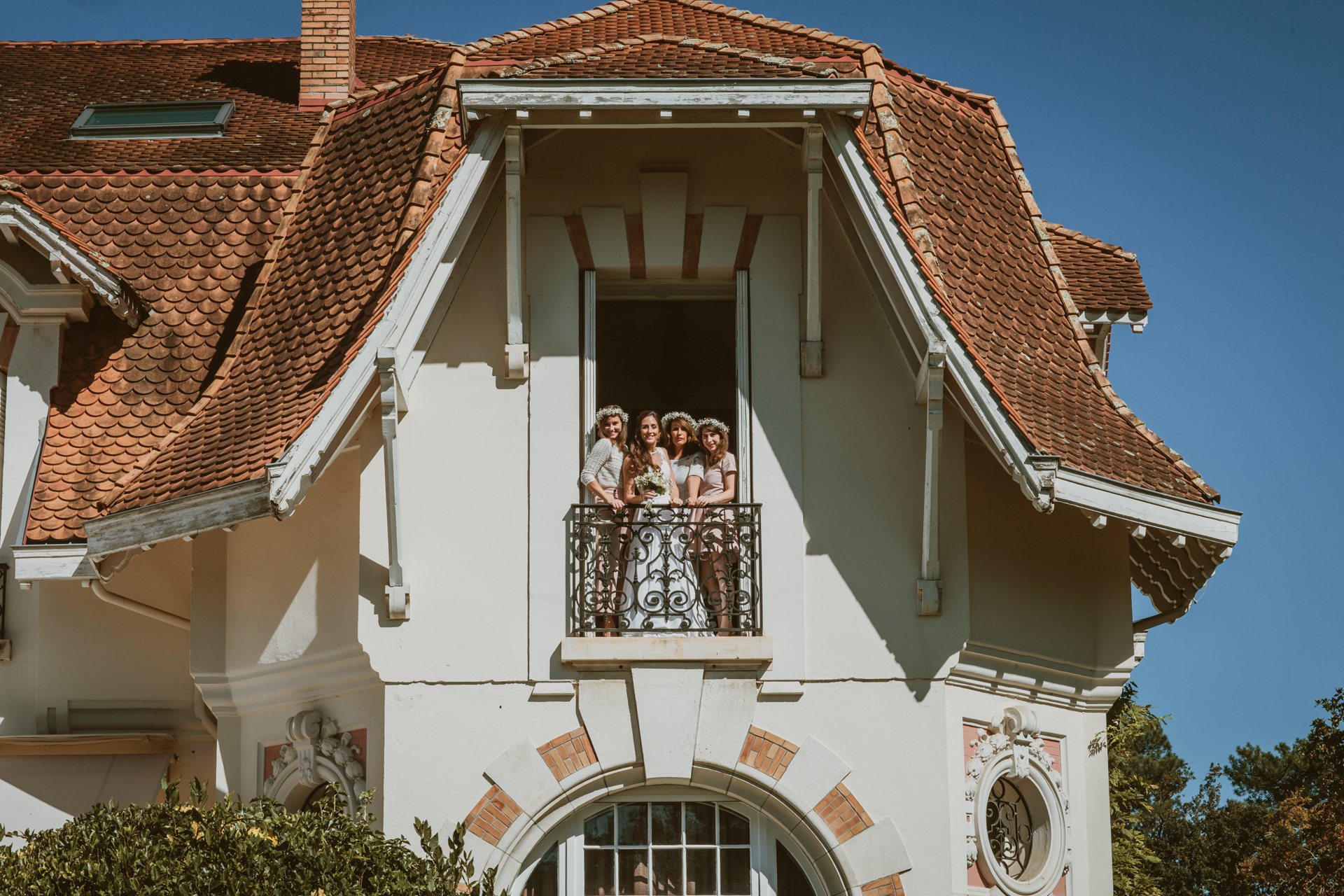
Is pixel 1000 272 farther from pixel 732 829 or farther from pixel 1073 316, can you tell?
pixel 732 829

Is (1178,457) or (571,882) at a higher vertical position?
(1178,457)

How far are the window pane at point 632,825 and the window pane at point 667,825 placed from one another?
0.06m

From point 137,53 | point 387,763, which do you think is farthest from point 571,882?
point 137,53

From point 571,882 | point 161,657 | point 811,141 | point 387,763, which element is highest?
point 811,141

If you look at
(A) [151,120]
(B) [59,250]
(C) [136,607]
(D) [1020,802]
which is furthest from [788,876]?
(A) [151,120]

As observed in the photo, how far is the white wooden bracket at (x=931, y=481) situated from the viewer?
11.5 m

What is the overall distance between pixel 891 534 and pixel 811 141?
9.08ft

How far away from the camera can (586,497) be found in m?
12.3

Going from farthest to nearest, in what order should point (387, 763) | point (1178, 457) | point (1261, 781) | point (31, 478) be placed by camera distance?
point (1261, 781), point (31, 478), point (1178, 457), point (387, 763)

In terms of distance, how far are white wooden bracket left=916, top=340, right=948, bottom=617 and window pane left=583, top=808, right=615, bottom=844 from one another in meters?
2.56

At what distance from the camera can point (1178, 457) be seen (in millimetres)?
12672

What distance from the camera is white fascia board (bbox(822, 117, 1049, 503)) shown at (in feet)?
37.1

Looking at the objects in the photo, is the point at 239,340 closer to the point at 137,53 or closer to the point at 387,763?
the point at 387,763

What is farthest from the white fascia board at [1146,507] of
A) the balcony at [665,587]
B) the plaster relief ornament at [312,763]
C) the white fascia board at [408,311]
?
the plaster relief ornament at [312,763]
